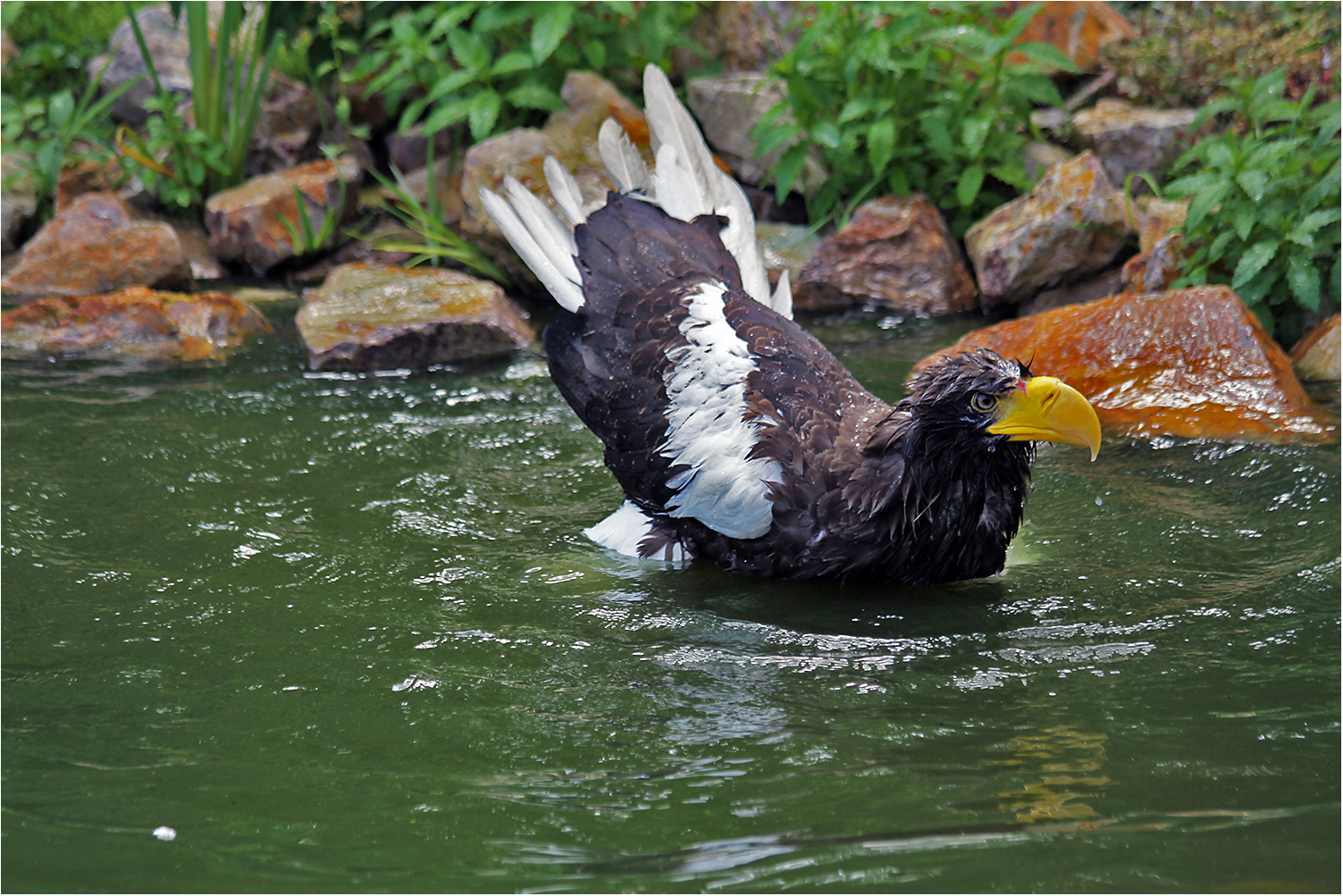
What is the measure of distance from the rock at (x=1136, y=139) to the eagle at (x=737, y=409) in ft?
10.7

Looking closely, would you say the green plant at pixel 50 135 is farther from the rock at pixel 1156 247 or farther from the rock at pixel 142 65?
the rock at pixel 1156 247

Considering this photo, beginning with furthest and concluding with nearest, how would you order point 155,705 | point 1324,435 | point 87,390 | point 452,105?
1. point 452,105
2. point 87,390
3. point 1324,435
4. point 155,705

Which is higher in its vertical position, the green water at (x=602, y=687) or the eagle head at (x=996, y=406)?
the eagle head at (x=996, y=406)

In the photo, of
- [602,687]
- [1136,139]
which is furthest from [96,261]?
[1136,139]

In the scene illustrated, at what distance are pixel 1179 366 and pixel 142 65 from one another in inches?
288

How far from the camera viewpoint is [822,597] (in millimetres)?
3652

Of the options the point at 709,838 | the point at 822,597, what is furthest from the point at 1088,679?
the point at 709,838

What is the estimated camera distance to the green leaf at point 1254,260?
17.1 ft

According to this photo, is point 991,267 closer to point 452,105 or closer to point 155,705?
point 452,105

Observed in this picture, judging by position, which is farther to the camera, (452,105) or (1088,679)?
(452,105)

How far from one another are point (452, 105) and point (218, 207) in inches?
64.8

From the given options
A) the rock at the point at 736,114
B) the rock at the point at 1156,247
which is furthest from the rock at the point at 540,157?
the rock at the point at 1156,247

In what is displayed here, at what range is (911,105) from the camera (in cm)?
687

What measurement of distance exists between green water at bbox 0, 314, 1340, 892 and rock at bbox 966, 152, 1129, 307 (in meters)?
1.85
